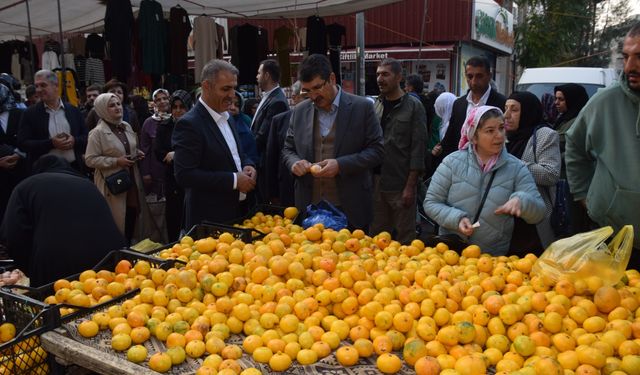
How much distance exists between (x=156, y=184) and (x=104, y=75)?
3.12 meters

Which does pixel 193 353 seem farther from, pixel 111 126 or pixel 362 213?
pixel 111 126

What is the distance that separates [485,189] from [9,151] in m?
5.27

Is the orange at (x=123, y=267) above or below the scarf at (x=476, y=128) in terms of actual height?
below

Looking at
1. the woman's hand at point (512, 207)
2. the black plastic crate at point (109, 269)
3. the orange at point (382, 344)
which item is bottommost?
the orange at point (382, 344)

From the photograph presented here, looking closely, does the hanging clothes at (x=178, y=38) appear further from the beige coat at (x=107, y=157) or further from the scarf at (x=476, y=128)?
the scarf at (x=476, y=128)

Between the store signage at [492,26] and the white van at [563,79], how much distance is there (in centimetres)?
831

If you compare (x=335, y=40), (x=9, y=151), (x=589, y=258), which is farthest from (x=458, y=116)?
(x=9, y=151)

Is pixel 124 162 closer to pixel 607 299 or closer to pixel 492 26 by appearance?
pixel 607 299

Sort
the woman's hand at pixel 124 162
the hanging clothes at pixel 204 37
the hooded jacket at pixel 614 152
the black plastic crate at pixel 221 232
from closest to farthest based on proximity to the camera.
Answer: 1. the hooded jacket at pixel 614 152
2. the black plastic crate at pixel 221 232
3. the woman's hand at pixel 124 162
4. the hanging clothes at pixel 204 37

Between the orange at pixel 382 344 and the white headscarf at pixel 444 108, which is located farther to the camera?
the white headscarf at pixel 444 108

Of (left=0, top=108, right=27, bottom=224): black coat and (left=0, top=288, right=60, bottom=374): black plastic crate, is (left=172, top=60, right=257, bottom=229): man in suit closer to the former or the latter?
(left=0, top=288, right=60, bottom=374): black plastic crate

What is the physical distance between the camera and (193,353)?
1925 millimetres

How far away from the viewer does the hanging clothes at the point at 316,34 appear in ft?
24.6

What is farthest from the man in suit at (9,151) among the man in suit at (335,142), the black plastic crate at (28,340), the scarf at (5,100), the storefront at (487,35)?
the storefront at (487,35)
